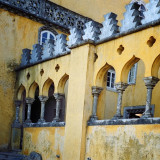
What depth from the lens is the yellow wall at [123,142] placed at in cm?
614

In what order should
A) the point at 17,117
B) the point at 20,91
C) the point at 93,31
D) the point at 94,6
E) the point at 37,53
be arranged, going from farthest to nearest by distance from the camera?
the point at 94,6 < the point at 20,91 < the point at 17,117 < the point at 37,53 < the point at 93,31

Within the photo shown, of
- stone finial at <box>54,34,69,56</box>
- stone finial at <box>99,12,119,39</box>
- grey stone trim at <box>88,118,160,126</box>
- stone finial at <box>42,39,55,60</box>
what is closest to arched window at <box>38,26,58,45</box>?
stone finial at <box>42,39,55,60</box>

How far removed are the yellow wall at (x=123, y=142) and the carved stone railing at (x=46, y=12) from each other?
5.61 metres

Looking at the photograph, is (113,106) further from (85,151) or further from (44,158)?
(85,151)

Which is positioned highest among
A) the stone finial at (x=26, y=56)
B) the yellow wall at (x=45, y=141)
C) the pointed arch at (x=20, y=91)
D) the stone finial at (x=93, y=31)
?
the stone finial at (x=93, y=31)

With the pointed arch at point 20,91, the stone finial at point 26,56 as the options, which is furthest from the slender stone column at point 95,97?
the pointed arch at point 20,91

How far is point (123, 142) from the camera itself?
6.77 m

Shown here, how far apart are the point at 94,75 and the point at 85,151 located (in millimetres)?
1814

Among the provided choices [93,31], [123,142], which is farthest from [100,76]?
[123,142]

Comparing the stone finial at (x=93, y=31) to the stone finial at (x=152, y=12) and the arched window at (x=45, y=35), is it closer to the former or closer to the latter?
the stone finial at (x=152, y=12)

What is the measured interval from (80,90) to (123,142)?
72.8 inches

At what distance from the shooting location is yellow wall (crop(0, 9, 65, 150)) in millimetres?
11055

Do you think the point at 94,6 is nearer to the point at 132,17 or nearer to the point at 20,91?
the point at 20,91

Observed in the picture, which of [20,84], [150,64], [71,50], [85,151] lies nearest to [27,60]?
[20,84]
